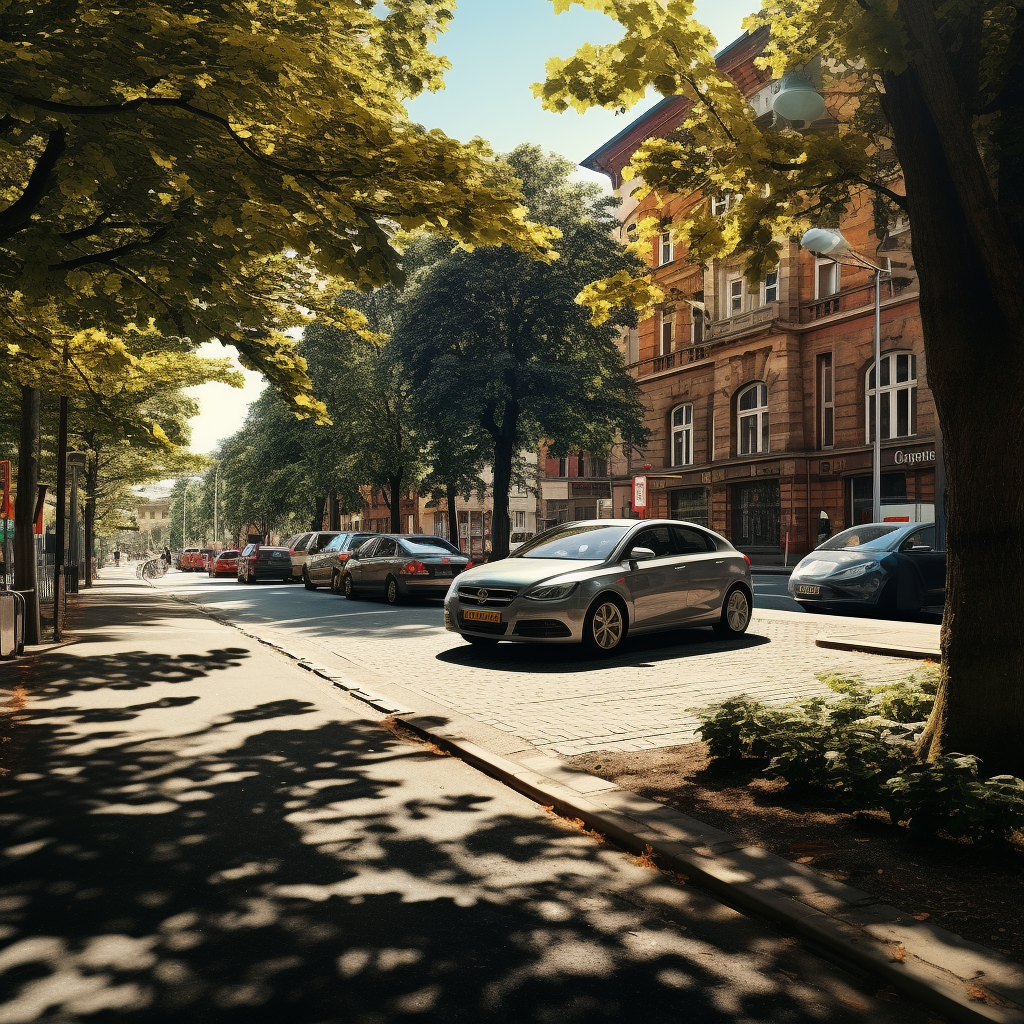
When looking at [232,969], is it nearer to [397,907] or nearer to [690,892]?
[397,907]

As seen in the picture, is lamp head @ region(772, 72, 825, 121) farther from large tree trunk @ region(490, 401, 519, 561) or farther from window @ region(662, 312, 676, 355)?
window @ region(662, 312, 676, 355)

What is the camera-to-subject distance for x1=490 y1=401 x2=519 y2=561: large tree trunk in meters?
32.5

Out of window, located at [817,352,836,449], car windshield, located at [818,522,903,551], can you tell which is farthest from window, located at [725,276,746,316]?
car windshield, located at [818,522,903,551]

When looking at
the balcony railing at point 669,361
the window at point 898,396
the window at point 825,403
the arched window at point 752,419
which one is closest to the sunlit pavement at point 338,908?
the window at point 898,396

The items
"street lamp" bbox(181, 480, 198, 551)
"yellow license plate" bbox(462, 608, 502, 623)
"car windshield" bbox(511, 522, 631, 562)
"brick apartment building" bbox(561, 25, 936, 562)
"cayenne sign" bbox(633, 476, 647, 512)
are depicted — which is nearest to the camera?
"yellow license plate" bbox(462, 608, 502, 623)

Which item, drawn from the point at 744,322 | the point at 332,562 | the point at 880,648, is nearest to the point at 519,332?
the point at 332,562

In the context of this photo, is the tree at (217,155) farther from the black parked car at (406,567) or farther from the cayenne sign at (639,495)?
the cayenne sign at (639,495)

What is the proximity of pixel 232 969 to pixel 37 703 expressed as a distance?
20.0 ft

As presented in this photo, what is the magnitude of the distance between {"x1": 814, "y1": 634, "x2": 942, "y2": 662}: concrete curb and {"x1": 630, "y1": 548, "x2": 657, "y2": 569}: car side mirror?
2.27m

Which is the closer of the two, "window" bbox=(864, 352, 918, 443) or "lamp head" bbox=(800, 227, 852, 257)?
"lamp head" bbox=(800, 227, 852, 257)

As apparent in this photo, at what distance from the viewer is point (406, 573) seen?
67.6 feet

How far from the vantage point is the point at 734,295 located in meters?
43.2

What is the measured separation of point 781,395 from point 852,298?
444cm

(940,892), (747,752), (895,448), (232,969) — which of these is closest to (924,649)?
(747,752)
